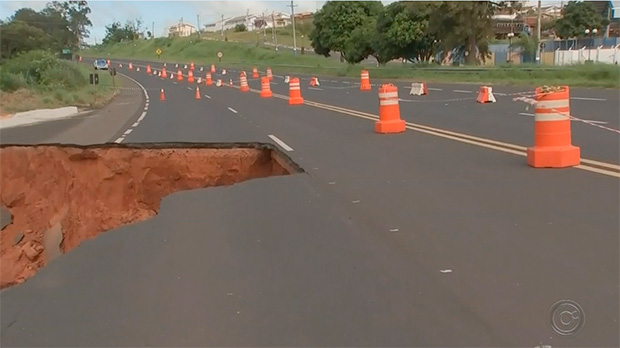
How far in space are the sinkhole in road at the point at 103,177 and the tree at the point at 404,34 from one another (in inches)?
1696

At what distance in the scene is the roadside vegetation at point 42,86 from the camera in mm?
31891

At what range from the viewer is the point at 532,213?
6.89 meters

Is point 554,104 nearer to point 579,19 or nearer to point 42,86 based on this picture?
point 42,86

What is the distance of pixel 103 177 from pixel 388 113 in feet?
20.9

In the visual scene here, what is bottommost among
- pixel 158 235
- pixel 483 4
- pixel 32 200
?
pixel 32 200

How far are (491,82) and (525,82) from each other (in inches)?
113

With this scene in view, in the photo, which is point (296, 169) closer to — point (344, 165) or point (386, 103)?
point (344, 165)

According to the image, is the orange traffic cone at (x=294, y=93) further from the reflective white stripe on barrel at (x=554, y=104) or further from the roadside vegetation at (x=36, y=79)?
the reflective white stripe on barrel at (x=554, y=104)

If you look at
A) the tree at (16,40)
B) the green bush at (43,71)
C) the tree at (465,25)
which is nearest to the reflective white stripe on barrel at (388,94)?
the green bush at (43,71)

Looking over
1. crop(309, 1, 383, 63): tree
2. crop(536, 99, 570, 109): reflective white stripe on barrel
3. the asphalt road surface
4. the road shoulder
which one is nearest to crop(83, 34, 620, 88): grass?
crop(309, 1, 383, 63): tree

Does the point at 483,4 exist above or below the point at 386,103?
above

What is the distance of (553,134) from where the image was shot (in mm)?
9305

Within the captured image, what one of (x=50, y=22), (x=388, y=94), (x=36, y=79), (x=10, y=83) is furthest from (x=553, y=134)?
(x=50, y=22)

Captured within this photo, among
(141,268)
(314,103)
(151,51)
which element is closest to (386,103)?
(141,268)
